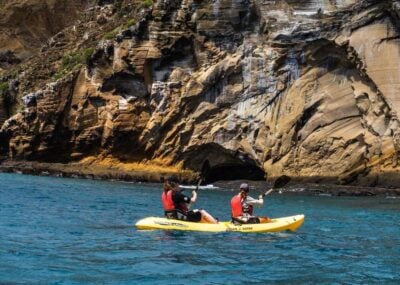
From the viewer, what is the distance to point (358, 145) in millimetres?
40688

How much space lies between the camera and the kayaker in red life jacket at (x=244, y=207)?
19.4 metres

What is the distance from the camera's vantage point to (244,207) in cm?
1959

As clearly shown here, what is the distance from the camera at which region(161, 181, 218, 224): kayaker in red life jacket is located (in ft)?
64.7

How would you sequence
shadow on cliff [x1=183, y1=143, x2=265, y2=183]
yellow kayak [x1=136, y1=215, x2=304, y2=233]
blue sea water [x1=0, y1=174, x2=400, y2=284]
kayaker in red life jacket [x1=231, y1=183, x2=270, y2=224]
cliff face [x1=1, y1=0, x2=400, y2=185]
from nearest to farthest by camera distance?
blue sea water [x1=0, y1=174, x2=400, y2=284]
yellow kayak [x1=136, y1=215, x2=304, y2=233]
kayaker in red life jacket [x1=231, y1=183, x2=270, y2=224]
cliff face [x1=1, y1=0, x2=400, y2=185]
shadow on cliff [x1=183, y1=143, x2=265, y2=183]

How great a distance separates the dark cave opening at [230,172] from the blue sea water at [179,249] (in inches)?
727

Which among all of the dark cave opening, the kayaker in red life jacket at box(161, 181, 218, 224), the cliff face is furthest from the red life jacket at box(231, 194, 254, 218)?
the dark cave opening

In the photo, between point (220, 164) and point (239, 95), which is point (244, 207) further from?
point (220, 164)

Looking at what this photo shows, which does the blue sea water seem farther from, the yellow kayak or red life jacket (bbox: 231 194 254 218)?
red life jacket (bbox: 231 194 254 218)

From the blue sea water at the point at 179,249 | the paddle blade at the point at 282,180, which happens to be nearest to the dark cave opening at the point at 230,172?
the paddle blade at the point at 282,180

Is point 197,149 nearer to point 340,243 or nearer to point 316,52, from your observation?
point 316,52

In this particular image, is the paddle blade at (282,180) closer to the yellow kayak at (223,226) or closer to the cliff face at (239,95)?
the cliff face at (239,95)

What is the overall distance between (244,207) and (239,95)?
25014 millimetres

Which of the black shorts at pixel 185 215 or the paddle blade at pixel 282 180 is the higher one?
the black shorts at pixel 185 215

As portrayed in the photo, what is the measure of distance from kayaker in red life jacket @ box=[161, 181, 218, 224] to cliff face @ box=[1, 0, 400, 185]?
21477 mm
